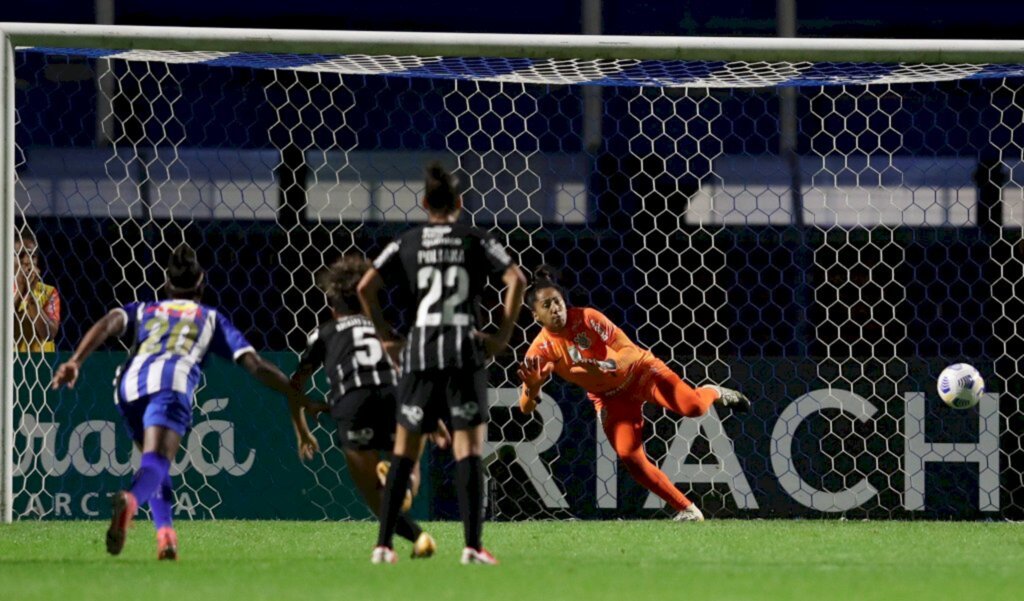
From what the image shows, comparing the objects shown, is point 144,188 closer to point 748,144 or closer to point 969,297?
point 748,144

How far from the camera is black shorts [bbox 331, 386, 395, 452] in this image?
626 cm

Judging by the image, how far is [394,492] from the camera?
543cm

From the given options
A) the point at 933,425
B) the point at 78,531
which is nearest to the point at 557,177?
the point at 933,425

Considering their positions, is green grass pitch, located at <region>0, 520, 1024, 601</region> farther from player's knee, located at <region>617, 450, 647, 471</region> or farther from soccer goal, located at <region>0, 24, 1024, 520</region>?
soccer goal, located at <region>0, 24, 1024, 520</region>

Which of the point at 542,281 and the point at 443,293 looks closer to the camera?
the point at 443,293

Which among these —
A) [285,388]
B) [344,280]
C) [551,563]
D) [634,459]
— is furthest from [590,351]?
[551,563]

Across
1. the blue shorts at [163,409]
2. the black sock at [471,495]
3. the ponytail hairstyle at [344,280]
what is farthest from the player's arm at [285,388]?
the black sock at [471,495]

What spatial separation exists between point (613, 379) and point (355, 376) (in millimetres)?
2407

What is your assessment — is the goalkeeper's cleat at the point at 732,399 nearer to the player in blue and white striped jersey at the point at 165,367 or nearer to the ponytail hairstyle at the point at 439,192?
A: the player in blue and white striped jersey at the point at 165,367

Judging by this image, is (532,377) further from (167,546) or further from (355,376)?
(167,546)

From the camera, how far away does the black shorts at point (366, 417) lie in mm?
6258

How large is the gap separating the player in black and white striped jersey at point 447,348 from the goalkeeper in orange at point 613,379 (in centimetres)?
276

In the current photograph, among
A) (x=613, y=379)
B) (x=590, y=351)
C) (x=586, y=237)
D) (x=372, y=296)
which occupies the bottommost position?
(x=613, y=379)

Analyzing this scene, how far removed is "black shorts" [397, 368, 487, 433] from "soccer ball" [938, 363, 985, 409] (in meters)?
3.33
